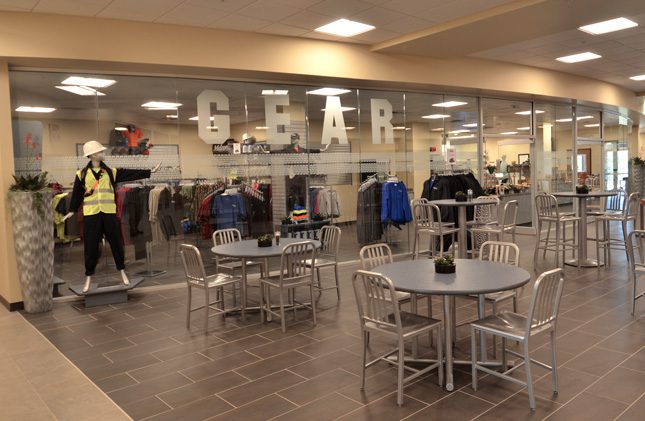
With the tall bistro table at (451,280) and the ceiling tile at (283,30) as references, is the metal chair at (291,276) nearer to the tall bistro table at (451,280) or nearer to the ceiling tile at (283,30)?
the tall bistro table at (451,280)

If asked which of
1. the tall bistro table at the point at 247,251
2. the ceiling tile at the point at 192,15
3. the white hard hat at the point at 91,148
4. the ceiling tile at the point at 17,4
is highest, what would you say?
the ceiling tile at the point at 192,15

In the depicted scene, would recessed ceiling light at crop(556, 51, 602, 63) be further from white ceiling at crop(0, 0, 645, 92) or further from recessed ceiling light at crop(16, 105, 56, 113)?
recessed ceiling light at crop(16, 105, 56, 113)

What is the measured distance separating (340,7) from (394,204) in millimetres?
3629

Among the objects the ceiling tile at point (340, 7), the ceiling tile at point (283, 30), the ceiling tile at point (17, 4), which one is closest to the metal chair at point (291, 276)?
the ceiling tile at point (340, 7)

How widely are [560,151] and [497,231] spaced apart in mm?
6086

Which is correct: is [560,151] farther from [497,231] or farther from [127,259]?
[127,259]

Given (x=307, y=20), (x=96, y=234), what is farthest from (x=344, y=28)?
(x=96, y=234)

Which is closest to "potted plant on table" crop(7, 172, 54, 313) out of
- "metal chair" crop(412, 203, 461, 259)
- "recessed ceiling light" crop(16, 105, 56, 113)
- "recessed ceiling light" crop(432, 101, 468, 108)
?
"recessed ceiling light" crop(16, 105, 56, 113)

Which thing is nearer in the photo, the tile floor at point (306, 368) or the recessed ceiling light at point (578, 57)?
the tile floor at point (306, 368)

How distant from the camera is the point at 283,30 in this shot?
21.5 ft

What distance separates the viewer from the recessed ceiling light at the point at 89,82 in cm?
613

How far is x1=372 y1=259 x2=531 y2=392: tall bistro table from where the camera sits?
10.3ft

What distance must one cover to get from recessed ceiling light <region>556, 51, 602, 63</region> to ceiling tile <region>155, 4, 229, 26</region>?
6232mm

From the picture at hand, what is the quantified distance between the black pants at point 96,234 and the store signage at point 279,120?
5.35ft
